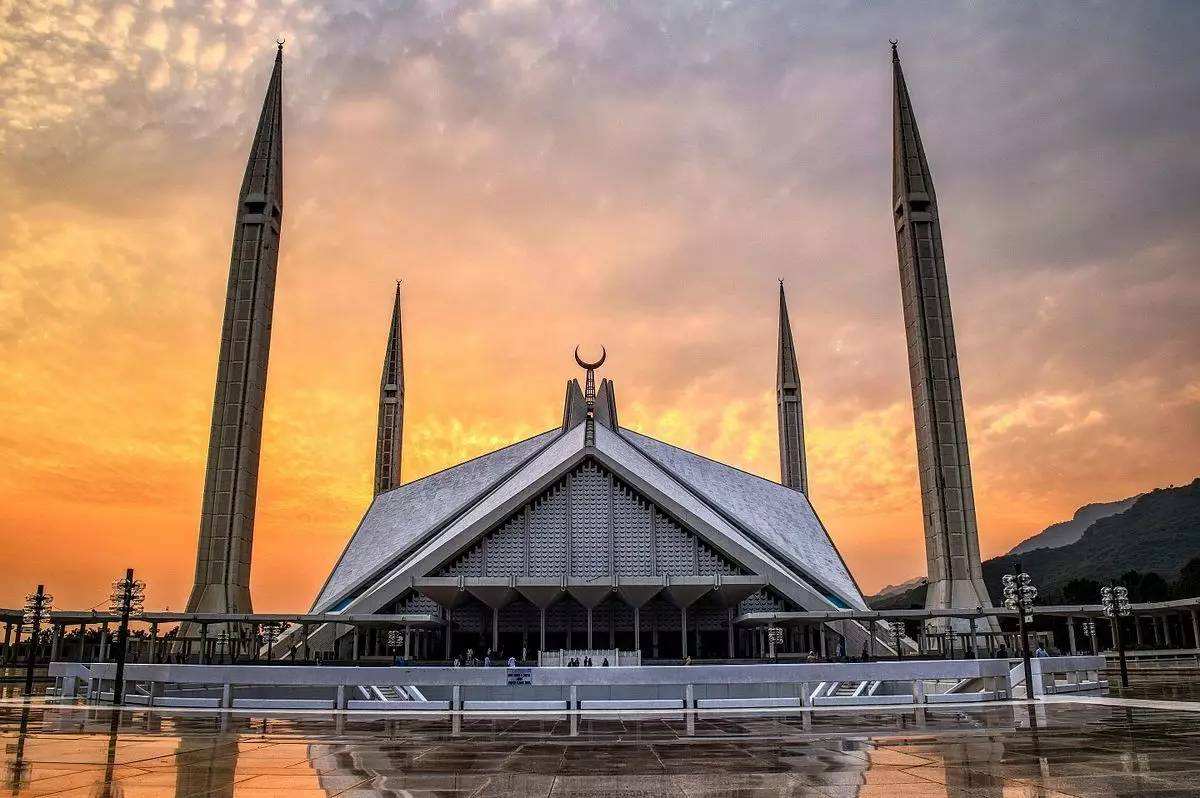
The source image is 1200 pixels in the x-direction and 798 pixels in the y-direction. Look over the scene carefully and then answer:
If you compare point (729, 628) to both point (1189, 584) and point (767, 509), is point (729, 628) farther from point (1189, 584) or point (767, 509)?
point (1189, 584)

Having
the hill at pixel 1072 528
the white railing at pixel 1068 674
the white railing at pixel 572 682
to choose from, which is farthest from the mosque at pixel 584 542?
the hill at pixel 1072 528

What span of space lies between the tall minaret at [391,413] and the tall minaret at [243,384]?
22466 millimetres

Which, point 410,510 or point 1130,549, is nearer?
point 410,510

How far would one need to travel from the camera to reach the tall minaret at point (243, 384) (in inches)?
1342

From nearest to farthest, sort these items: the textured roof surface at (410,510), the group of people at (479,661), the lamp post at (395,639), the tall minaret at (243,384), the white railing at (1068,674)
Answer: the white railing at (1068,674) → the group of people at (479,661) → the tall minaret at (243,384) → the lamp post at (395,639) → the textured roof surface at (410,510)

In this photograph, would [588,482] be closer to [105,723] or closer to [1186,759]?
[105,723]

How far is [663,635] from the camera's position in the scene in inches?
1473

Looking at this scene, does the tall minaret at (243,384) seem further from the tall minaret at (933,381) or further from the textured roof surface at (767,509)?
the tall minaret at (933,381)

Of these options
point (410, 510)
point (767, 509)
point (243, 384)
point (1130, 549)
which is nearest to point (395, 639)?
point (243, 384)

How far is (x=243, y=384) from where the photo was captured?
36.5m

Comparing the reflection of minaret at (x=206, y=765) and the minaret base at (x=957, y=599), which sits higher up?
the minaret base at (x=957, y=599)

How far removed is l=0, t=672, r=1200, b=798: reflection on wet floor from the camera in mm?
6965

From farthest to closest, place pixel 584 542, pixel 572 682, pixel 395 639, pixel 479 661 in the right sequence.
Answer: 1. pixel 584 542
2. pixel 395 639
3. pixel 479 661
4. pixel 572 682

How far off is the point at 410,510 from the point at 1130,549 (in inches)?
3890
